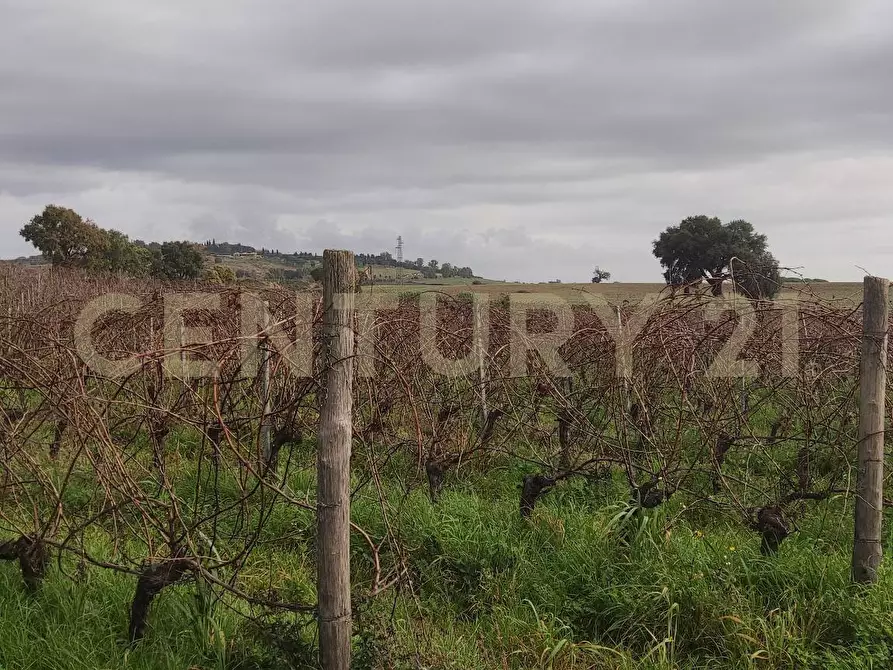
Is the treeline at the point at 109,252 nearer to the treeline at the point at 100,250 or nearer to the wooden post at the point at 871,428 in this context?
the treeline at the point at 100,250

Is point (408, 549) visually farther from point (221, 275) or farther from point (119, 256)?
point (119, 256)

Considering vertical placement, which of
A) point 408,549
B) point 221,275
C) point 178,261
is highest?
point 178,261

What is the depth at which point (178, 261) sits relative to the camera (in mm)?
41531

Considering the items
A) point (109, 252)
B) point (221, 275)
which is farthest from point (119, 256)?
point (221, 275)

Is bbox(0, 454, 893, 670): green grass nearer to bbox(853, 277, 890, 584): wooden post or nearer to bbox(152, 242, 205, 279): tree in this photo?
bbox(853, 277, 890, 584): wooden post

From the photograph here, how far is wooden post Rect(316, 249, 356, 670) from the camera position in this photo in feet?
7.77

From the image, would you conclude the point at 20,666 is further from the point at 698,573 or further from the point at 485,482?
the point at 485,482

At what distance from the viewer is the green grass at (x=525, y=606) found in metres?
2.79

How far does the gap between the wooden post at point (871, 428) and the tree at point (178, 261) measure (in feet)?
137

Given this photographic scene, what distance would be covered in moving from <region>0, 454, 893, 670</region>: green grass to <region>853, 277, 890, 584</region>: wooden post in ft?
0.38

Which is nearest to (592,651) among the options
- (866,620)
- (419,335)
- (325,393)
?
(866,620)

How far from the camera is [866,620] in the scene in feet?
9.93

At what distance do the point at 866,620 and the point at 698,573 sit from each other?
2.56 feet

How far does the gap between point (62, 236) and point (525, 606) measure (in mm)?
42405
